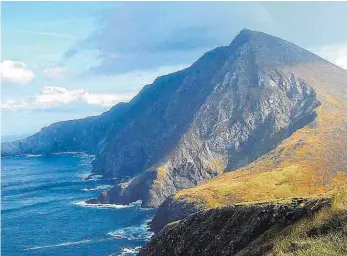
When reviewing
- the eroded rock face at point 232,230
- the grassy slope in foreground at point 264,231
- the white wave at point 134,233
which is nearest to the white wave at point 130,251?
the white wave at point 134,233

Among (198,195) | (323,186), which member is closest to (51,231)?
(198,195)

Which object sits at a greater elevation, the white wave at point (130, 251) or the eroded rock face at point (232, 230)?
the eroded rock face at point (232, 230)

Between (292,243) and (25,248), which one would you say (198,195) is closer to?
(25,248)

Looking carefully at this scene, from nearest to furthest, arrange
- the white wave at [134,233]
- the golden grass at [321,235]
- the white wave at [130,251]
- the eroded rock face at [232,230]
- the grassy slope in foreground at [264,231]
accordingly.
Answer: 1. the golden grass at [321,235]
2. the grassy slope in foreground at [264,231]
3. the eroded rock face at [232,230]
4. the white wave at [130,251]
5. the white wave at [134,233]

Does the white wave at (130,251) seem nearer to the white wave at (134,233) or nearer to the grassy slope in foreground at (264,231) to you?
the white wave at (134,233)

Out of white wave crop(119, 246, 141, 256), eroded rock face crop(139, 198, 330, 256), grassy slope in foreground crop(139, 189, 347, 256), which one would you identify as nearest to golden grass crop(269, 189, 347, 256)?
grassy slope in foreground crop(139, 189, 347, 256)

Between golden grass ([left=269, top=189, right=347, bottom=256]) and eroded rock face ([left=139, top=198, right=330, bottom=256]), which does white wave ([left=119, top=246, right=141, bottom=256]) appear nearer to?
eroded rock face ([left=139, top=198, right=330, bottom=256])

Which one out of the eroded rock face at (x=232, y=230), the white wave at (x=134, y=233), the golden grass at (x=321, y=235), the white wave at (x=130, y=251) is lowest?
the white wave at (x=130, y=251)

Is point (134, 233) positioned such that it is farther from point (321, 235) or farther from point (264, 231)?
point (321, 235)
